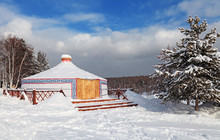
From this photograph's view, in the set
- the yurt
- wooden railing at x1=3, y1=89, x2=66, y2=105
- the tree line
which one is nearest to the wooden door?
the yurt

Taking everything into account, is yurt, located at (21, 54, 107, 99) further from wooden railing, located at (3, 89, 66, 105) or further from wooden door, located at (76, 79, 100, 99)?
wooden railing, located at (3, 89, 66, 105)

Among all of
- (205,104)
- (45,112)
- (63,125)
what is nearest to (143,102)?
(205,104)

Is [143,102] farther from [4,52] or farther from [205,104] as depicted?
[4,52]

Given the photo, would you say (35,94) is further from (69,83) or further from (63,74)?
(63,74)

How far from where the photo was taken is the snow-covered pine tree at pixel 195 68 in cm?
821

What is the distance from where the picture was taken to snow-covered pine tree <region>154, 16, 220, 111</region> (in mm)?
8211

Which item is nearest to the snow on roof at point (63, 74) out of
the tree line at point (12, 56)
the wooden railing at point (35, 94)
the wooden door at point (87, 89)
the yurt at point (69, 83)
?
the yurt at point (69, 83)

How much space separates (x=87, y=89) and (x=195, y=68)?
9.27 meters

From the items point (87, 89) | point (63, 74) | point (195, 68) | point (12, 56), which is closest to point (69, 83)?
point (63, 74)

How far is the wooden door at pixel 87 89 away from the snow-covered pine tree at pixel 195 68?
24.0 ft

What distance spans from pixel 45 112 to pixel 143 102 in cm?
736

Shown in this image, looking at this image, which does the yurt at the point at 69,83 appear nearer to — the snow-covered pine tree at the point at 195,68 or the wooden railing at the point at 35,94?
the wooden railing at the point at 35,94

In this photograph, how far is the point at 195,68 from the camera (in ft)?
27.2

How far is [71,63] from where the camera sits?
18422 millimetres
